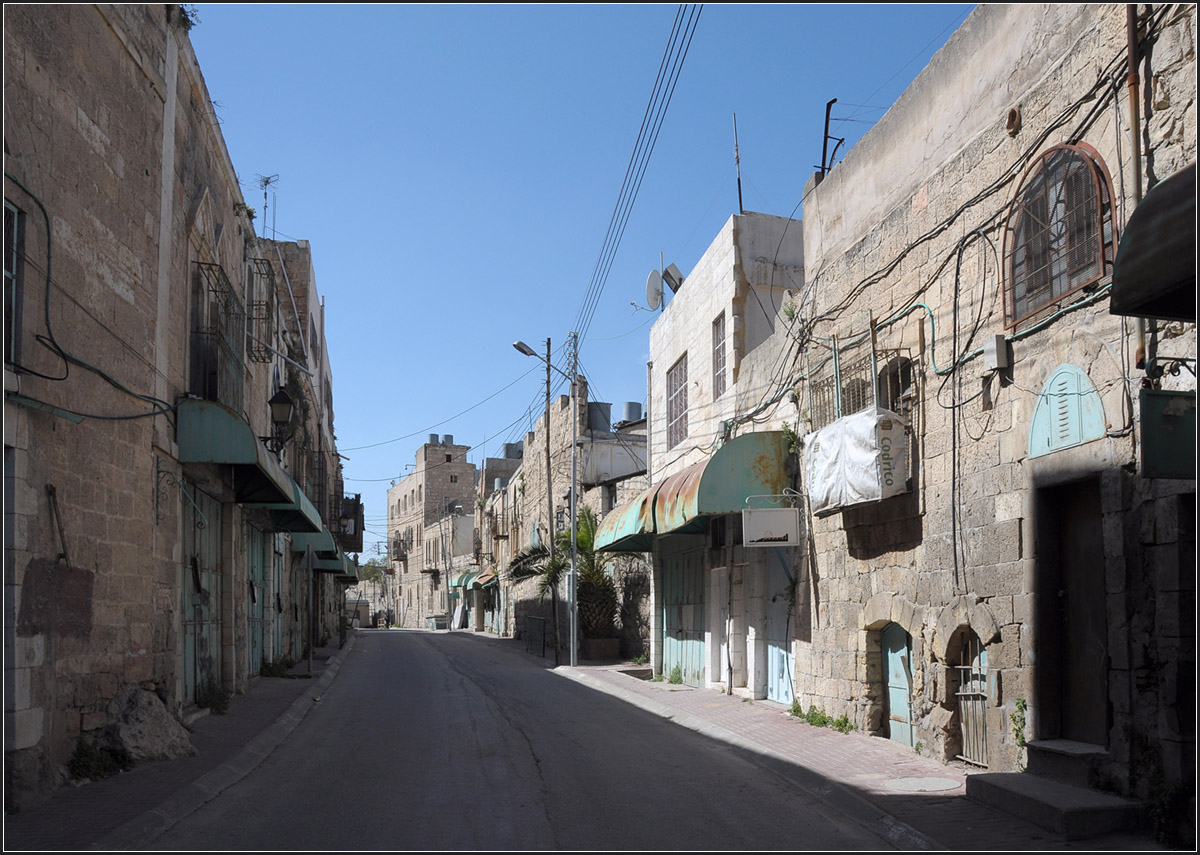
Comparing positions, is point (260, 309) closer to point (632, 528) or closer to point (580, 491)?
point (632, 528)

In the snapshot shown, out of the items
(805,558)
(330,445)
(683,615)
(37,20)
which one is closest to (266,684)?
(683,615)

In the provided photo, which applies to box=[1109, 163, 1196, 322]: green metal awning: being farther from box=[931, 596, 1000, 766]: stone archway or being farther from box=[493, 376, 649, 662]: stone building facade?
box=[493, 376, 649, 662]: stone building facade

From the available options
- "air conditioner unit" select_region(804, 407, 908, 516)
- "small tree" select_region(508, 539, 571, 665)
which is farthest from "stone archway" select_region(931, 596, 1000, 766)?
"small tree" select_region(508, 539, 571, 665)

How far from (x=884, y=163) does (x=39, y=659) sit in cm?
1004

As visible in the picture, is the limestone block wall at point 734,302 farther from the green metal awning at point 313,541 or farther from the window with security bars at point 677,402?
the green metal awning at point 313,541

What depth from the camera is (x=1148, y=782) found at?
674 cm

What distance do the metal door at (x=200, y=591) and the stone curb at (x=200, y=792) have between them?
1.32m

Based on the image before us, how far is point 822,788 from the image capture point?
877 cm

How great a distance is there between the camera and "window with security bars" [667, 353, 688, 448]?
65.9 ft

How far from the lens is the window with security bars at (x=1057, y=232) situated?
7676 millimetres

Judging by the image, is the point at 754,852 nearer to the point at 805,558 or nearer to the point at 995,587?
the point at 995,587

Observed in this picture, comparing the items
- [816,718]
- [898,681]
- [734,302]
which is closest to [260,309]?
[734,302]

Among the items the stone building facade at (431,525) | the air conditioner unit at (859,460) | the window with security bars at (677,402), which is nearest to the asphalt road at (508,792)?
the air conditioner unit at (859,460)

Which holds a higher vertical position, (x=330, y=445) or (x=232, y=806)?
(x=330, y=445)
